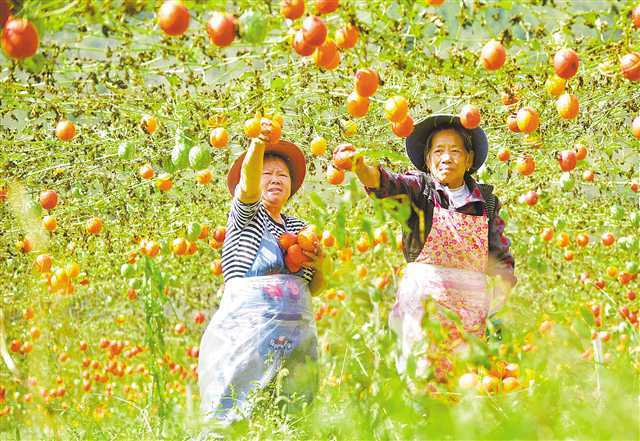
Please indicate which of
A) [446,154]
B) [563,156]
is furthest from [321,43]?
[563,156]

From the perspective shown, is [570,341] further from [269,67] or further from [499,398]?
[269,67]

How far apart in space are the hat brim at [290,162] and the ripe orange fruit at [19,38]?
1.44 metres

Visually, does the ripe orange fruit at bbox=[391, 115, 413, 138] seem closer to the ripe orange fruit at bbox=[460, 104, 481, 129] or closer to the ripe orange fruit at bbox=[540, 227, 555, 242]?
the ripe orange fruit at bbox=[460, 104, 481, 129]

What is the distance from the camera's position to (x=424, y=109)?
3811mm

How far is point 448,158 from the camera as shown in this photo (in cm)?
289

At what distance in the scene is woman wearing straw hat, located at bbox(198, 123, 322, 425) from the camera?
2721 millimetres

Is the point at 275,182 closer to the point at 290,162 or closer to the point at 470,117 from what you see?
the point at 290,162

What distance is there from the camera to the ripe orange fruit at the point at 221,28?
2002 mm

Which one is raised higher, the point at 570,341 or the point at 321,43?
the point at 321,43

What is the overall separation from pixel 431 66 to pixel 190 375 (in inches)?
188

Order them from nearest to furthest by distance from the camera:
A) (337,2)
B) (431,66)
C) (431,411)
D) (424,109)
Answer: (431,411) < (337,2) < (431,66) < (424,109)

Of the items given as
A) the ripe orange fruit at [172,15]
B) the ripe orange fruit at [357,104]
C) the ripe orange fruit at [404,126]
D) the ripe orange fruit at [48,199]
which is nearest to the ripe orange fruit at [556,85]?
the ripe orange fruit at [404,126]

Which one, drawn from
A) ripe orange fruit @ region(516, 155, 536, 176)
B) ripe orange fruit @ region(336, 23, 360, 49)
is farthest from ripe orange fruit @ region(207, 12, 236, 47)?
ripe orange fruit @ region(516, 155, 536, 176)

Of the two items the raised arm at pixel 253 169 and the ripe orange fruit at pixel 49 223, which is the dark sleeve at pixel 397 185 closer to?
the raised arm at pixel 253 169
